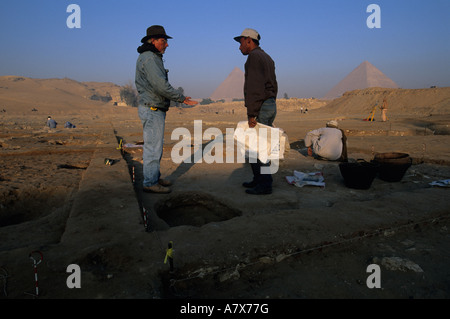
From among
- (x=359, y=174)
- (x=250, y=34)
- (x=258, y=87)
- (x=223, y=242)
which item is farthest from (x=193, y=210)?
(x=250, y=34)

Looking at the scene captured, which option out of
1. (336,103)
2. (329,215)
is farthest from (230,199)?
(336,103)

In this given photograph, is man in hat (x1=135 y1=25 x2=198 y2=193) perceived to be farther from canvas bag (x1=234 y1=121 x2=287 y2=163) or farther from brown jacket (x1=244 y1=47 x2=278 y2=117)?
canvas bag (x1=234 y1=121 x2=287 y2=163)

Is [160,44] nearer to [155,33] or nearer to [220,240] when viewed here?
[155,33]

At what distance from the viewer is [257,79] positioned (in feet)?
11.5

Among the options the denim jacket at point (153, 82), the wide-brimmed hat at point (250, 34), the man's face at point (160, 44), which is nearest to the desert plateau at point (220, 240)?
the denim jacket at point (153, 82)

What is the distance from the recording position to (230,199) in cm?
343

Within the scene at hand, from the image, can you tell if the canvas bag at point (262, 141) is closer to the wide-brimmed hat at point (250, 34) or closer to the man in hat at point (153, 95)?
the man in hat at point (153, 95)

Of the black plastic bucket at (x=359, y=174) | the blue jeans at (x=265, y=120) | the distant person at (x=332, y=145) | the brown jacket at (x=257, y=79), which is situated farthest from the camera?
the distant person at (x=332, y=145)

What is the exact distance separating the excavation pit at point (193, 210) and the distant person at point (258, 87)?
0.46 m

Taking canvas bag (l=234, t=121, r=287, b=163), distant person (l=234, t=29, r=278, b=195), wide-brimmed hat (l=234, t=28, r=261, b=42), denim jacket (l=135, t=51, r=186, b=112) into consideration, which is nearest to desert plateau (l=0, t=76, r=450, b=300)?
distant person (l=234, t=29, r=278, b=195)

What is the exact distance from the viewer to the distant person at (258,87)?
3.50m

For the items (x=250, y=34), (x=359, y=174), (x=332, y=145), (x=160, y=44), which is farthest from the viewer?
(x=332, y=145)

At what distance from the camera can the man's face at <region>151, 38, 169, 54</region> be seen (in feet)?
11.5

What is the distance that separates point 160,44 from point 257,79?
4.33ft
